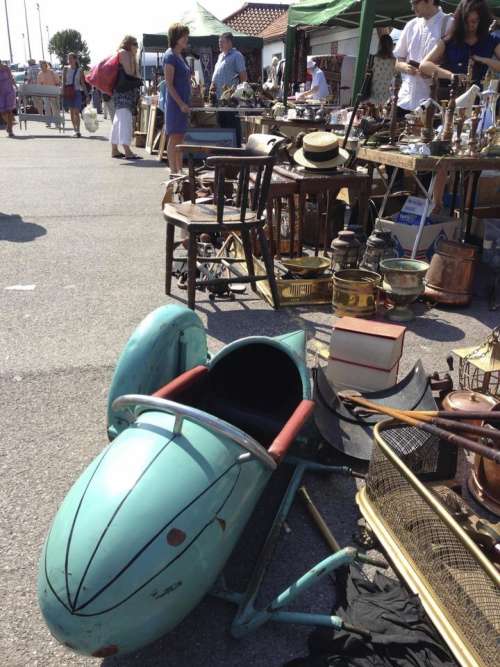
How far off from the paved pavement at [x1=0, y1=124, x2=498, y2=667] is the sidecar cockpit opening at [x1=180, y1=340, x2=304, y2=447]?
11.9 inches

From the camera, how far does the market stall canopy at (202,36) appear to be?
1599 cm

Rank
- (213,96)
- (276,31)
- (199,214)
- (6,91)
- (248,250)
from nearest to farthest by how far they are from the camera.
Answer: (199,214), (248,250), (213,96), (6,91), (276,31)

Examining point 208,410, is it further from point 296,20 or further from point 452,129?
point 296,20

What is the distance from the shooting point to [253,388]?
262 cm

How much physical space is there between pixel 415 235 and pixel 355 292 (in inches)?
49.6

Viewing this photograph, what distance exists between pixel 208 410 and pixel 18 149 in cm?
1383

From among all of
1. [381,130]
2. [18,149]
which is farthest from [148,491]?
[18,149]

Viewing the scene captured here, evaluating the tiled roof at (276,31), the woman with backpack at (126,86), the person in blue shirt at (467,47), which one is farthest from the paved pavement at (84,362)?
the tiled roof at (276,31)

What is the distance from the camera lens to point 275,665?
1810mm

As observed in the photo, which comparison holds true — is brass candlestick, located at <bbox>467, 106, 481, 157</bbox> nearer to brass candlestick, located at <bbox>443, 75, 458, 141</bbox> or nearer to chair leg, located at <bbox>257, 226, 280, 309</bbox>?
brass candlestick, located at <bbox>443, 75, 458, 141</bbox>

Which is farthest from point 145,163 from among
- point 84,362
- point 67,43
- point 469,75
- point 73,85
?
point 67,43

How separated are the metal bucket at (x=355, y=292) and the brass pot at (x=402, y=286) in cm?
9

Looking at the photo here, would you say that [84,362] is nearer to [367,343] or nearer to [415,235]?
[367,343]

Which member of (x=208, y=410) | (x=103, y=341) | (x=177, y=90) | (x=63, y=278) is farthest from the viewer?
(x=177, y=90)
